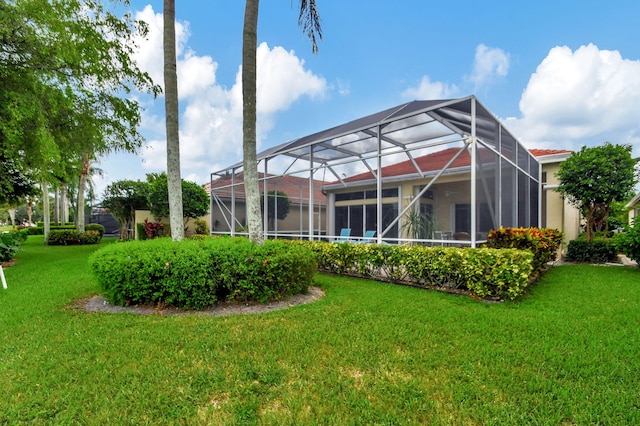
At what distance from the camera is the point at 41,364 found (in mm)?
2812

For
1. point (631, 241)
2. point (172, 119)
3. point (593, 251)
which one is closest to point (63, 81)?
point (172, 119)

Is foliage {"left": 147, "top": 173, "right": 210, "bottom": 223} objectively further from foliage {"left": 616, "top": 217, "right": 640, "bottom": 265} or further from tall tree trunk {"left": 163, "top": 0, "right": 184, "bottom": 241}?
foliage {"left": 616, "top": 217, "right": 640, "bottom": 265}

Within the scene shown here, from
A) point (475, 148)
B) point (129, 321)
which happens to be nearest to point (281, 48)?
point (475, 148)

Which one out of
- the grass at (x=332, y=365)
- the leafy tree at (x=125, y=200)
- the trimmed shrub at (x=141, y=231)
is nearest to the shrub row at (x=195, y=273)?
the grass at (x=332, y=365)

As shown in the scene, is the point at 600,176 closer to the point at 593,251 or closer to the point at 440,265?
the point at 593,251

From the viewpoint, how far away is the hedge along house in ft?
21.4

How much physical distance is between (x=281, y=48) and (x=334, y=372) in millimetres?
9560

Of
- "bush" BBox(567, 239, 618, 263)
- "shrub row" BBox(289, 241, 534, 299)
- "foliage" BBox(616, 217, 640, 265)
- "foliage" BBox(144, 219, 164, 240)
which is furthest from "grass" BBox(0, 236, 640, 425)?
"foliage" BBox(144, 219, 164, 240)

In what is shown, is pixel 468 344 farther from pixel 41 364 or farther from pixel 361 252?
pixel 41 364

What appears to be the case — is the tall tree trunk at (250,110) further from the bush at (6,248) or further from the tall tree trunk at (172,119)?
the bush at (6,248)

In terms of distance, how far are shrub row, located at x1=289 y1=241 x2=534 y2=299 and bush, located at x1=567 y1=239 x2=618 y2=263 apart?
19.6 feet

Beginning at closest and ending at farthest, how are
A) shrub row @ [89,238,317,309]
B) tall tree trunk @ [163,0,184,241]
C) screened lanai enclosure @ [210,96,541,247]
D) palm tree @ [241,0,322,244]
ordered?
shrub row @ [89,238,317,309], palm tree @ [241,0,322,244], tall tree trunk @ [163,0,184,241], screened lanai enclosure @ [210,96,541,247]

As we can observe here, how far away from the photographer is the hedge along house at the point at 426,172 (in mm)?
6527

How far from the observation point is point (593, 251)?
946cm
